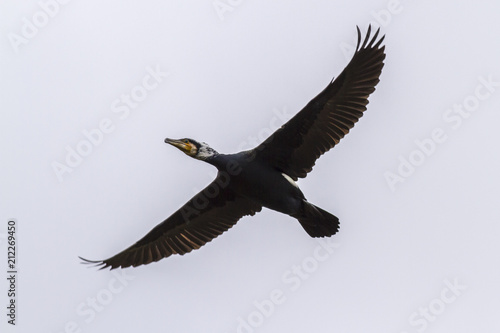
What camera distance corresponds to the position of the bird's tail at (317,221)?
1814 cm

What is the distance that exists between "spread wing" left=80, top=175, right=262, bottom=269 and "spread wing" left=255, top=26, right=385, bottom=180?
1382mm

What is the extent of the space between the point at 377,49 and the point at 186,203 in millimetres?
4648

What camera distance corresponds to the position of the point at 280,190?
58.9 feet

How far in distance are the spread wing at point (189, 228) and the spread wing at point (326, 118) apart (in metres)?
1.38

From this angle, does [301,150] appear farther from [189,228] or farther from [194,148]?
[189,228]

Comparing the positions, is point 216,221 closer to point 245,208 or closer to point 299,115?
point 245,208

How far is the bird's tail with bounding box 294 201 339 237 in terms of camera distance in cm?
1814

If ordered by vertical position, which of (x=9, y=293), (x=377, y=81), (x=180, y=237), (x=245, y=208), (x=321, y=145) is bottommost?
(x=9, y=293)

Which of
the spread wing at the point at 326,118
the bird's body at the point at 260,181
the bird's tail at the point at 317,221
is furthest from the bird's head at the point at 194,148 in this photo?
the bird's tail at the point at 317,221

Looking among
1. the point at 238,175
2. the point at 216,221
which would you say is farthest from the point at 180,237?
the point at 238,175

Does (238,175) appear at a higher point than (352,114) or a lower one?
lower

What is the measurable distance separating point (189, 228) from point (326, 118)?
3.64m

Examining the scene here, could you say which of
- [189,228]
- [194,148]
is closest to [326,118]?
[194,148]

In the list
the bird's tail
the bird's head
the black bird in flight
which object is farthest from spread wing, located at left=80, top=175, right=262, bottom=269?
the bird's tail
